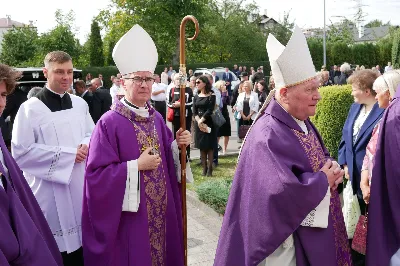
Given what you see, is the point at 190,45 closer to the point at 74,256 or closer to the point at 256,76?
the point at 256,76

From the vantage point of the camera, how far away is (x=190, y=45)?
41.4 m

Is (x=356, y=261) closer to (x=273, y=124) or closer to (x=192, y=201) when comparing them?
(x=273, y=124)

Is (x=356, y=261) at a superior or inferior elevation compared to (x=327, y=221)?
inferior

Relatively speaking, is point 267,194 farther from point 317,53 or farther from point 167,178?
point 317,53

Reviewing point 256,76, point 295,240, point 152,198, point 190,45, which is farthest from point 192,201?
point 190,45

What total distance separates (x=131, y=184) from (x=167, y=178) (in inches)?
16.6

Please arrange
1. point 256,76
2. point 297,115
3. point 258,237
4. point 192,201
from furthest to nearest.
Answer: point 256,76 → point 192,201 → point 297,115 → point 258,237

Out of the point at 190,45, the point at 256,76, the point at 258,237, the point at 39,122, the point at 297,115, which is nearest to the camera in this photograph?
the point at 258,237

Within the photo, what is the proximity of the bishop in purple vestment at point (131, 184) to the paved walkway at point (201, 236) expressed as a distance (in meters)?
1.38

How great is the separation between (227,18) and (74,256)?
44.2 m

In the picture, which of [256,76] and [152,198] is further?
[256,76]

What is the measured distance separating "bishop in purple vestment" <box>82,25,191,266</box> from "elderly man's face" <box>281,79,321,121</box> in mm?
1090

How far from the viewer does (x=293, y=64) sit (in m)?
2.97

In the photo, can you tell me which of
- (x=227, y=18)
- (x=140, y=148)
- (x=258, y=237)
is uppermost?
(x=227, y=18)
